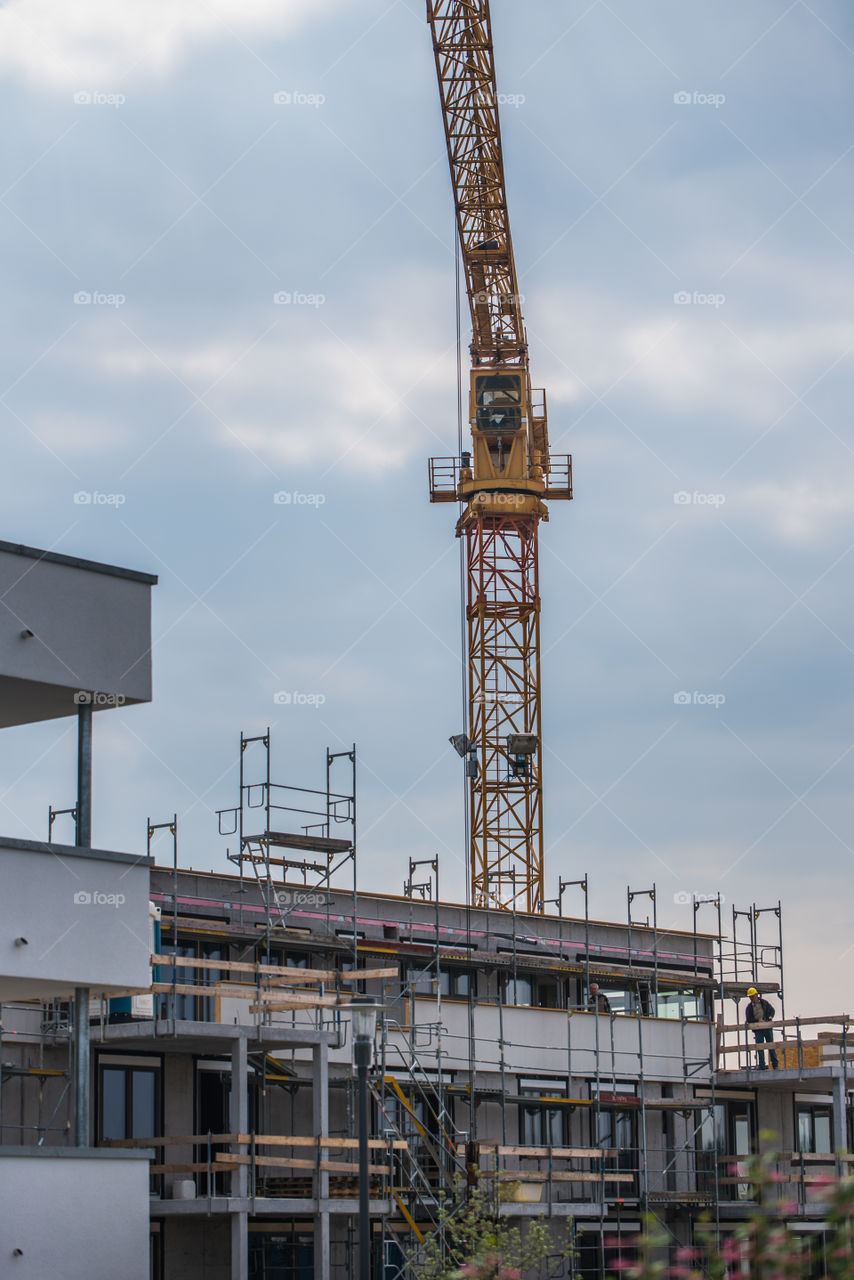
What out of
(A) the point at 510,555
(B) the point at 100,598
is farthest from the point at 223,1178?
(A) the point at 510,555

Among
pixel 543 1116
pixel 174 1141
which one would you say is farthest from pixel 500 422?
pixel 174 1141

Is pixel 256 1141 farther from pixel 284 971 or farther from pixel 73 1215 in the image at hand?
pixel 73 1215

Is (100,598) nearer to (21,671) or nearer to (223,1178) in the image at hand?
(21,671)

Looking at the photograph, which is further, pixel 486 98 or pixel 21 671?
pixel 486 98

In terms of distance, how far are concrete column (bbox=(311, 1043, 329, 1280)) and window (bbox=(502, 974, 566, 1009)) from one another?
9349mm

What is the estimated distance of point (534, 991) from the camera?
142 ft

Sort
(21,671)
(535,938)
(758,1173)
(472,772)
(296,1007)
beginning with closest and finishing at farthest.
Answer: (758,1173)
(21,671)
(296,1007)
(535,938)
(472,772)

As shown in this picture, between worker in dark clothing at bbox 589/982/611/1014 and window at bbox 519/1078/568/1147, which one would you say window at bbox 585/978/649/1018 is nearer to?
worker in dark clothing at bbox 589/982/611/1014

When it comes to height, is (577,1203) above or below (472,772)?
below

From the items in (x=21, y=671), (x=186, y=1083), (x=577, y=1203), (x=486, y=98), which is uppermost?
(x=486, y=98)

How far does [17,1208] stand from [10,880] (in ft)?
13.1

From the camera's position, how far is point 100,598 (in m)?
26.7

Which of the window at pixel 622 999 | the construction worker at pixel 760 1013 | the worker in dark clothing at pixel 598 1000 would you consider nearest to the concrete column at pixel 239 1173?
the worker in dark clothing at pixel 598 1000

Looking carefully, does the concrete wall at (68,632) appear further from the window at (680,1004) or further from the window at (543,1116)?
the window at (680,1004)
